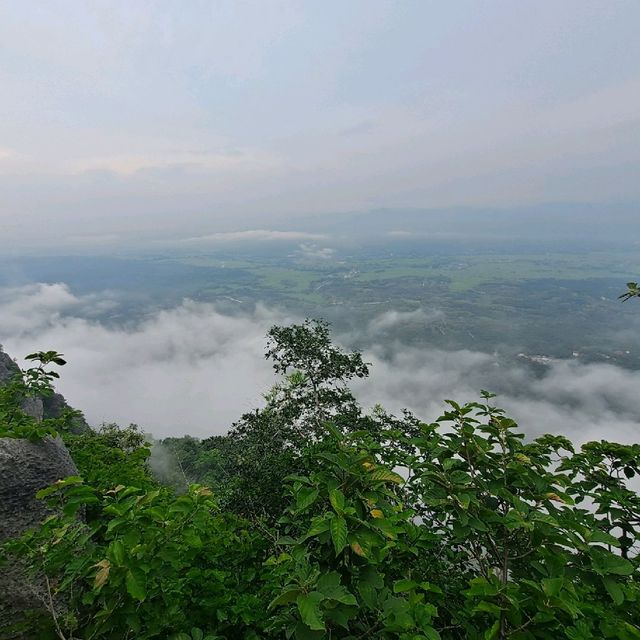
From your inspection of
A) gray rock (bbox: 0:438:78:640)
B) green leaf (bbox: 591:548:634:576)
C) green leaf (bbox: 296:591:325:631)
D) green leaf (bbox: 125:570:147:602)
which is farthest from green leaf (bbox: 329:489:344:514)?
gray rock (bbox: 0:438:78:640)

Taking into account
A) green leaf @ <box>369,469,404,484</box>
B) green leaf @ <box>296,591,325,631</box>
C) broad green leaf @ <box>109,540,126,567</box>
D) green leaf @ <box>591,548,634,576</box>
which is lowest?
green leaf @ <box>591,548,634,576</box>

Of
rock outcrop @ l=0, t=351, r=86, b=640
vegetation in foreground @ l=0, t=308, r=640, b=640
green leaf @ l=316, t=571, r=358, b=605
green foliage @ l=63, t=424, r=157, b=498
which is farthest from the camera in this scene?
green foliage @ l=63, t=424, r=157, b=498

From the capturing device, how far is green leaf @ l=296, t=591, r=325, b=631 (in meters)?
2.04

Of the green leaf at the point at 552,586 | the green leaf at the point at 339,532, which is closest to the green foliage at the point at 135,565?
the green leaf at the point at 339,532

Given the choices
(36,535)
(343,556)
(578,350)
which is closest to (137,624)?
(36,535)

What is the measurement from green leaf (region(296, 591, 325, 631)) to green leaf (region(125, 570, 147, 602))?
3.67ft

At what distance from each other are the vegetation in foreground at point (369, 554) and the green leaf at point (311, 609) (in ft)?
0.04

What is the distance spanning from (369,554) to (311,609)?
480mm

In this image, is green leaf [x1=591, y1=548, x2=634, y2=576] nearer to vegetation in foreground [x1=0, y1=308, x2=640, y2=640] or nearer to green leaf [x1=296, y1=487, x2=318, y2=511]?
vegetation in foreground [x1=0, y1=308, x2=640, y2=640]

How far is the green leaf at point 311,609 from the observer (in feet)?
6.68

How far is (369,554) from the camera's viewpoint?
7.78ft

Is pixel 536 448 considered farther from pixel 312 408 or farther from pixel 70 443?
pixel 312 408

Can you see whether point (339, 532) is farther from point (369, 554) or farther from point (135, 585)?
point (135, 585)

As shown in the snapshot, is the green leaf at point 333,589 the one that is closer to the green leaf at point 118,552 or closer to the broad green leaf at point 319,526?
the broad green leaf at point 319,526
